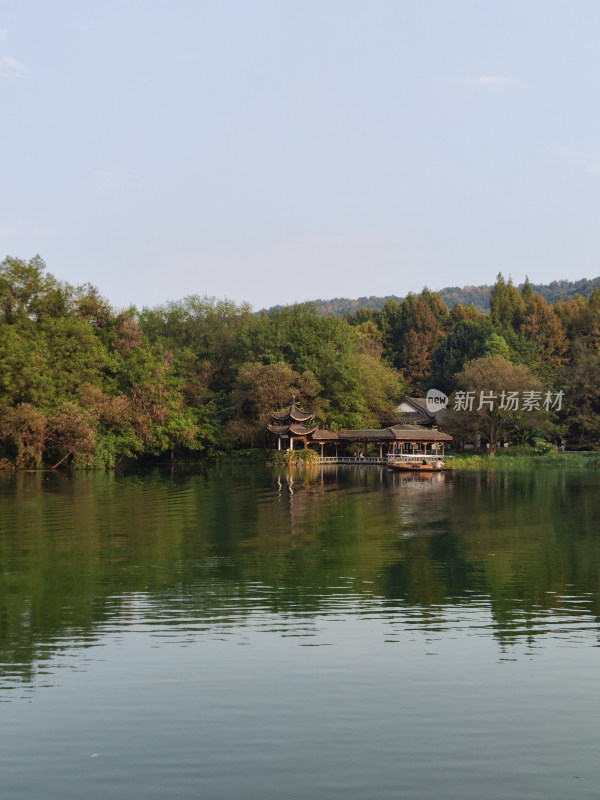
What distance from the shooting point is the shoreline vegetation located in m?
48.2

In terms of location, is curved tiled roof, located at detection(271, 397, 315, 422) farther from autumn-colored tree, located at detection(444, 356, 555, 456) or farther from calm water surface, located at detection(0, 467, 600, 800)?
calm water surface, located at detection(0, 467, 600, 800)

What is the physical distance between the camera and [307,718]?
7199mm

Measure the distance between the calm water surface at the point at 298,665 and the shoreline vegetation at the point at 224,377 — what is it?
28.8 metres

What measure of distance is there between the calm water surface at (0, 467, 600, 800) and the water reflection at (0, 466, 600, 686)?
0.24 ft

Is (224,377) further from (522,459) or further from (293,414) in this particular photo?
(522,459)

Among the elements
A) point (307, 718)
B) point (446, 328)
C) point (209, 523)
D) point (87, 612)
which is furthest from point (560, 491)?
point (446, 328)

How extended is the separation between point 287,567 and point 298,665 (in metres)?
6.64

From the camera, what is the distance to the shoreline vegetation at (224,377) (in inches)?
1896

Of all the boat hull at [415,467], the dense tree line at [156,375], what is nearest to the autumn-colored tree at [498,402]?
the dense tree line at [156,375]

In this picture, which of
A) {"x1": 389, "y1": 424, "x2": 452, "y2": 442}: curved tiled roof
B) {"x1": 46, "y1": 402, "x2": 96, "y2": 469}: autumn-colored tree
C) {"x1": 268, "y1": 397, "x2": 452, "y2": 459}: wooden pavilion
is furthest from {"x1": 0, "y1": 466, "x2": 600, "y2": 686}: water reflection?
{"x1": 389, "y1": 424, "x2": 452, "y2": 442}: curved tiled roof

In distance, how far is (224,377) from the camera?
64000 millimetres

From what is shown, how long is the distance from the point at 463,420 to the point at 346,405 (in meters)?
9.04

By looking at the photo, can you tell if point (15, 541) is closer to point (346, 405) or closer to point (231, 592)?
point (231, 592)

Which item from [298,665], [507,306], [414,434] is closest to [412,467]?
[414,434]
